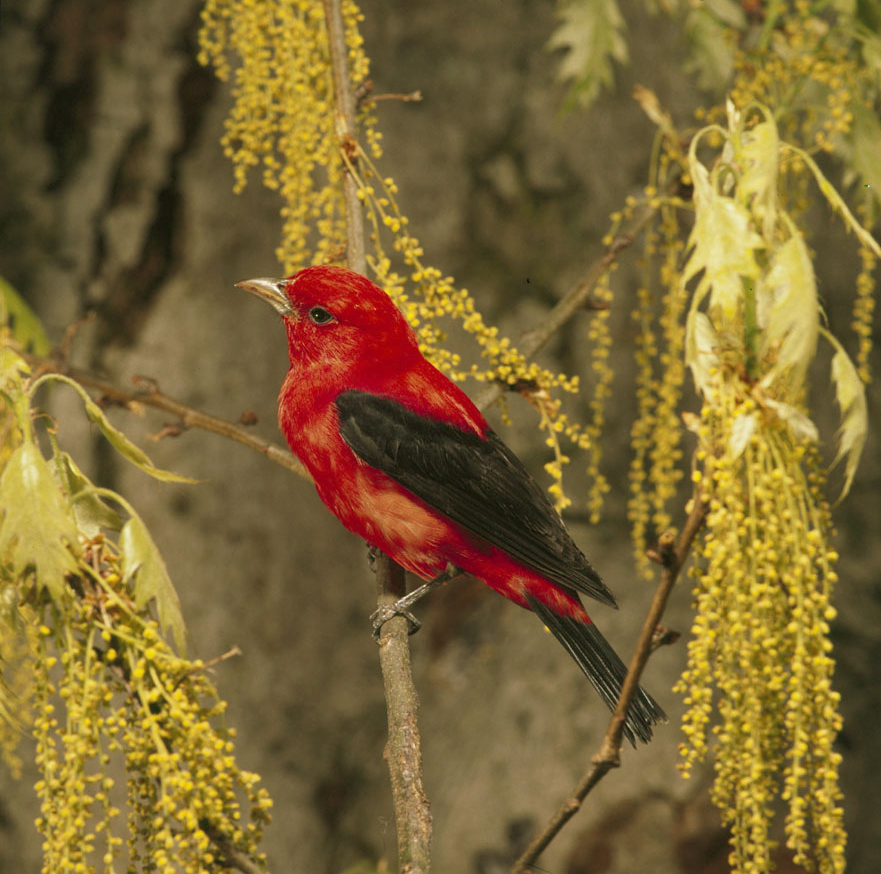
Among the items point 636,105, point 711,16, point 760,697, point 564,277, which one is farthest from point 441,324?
point 760,697

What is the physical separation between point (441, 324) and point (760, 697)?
247 centimetres

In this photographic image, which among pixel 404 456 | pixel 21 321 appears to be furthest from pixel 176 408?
pixel 404 456

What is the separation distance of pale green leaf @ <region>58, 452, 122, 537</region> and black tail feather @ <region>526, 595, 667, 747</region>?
0.90m

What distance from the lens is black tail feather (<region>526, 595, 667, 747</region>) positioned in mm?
1791

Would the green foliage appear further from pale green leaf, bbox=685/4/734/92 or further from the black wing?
pale green leaf, bbox=685/4/734/92

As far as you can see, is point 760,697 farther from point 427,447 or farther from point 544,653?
point 544,653

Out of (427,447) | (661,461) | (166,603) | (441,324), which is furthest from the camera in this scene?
(441,324)

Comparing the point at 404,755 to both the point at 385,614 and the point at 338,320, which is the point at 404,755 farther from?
the point at 338,320

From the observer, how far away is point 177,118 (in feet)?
11.7

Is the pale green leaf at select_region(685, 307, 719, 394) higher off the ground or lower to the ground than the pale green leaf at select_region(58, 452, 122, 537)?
higher

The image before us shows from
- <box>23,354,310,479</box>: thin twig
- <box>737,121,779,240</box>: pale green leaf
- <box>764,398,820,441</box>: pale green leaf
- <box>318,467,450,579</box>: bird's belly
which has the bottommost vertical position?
<box>318,467,450,579</box>: bird's belly

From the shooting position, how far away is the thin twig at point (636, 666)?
121 centimetres

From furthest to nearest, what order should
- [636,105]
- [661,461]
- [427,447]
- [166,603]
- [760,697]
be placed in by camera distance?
[636,105], [661,461], [427,447], [166,603], [760,697]

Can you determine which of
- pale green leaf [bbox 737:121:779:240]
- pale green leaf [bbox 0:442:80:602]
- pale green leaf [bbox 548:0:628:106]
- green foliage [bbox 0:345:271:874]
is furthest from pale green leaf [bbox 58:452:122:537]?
pale green leaf [bbox 548:0:628:106]
